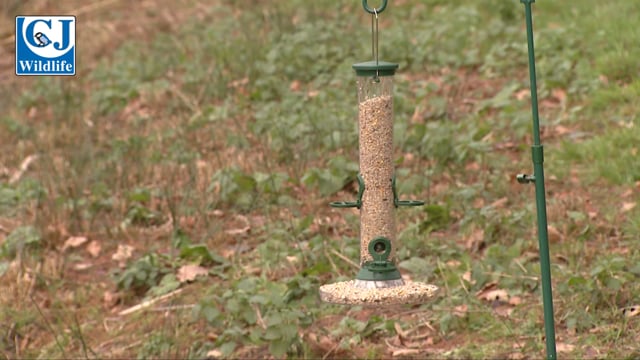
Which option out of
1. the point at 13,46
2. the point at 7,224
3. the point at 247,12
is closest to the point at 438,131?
the point at 7,224

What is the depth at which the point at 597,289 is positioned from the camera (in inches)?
231

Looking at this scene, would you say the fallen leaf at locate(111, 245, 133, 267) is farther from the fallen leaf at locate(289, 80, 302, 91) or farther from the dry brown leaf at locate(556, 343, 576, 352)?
the dry brown leaf at locate(556, 343, 576, 352)

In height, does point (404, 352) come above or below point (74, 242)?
below

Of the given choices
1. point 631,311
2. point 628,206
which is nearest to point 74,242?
point 628,206

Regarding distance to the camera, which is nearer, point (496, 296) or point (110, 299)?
point (496, 296)

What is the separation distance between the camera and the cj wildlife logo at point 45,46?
10.3 metres

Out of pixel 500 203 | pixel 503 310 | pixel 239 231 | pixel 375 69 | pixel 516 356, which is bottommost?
pixel 516 356

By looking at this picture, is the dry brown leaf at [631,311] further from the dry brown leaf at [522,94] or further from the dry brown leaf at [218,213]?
the dry brown leaf at [522,94]

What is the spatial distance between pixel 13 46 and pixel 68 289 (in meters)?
6.97

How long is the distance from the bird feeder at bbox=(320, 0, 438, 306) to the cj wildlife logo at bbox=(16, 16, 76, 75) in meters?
5.81

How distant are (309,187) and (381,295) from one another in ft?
12.2

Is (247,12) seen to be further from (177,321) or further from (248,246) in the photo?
(177,321)

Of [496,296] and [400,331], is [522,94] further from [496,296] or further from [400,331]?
[400,331]

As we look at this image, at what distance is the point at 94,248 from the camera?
8.05 metres
